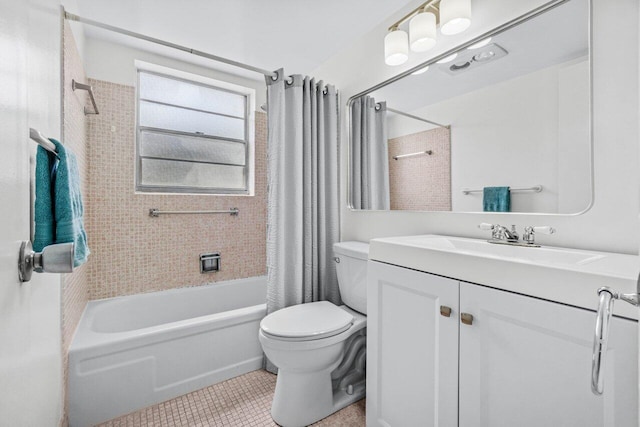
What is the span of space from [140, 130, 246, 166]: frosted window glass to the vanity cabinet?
1.90 m

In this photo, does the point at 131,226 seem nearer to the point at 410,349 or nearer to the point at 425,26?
the point at 410,349

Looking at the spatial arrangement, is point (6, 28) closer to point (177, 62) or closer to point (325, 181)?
point (325, 181)

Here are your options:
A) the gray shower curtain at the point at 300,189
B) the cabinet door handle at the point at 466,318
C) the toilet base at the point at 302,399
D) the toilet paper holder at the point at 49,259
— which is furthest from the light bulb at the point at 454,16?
the toilet base at the point at 302,399

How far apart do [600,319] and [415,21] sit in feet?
5.07

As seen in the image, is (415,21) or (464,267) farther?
(415,21)

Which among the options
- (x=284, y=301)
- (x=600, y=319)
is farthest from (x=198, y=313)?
(x=600, y=319)

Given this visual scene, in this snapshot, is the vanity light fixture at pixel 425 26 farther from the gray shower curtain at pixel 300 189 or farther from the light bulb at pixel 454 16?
the gray shower curtain at pixel 300 189

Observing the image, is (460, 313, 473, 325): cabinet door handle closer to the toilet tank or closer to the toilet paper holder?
the toilet tank

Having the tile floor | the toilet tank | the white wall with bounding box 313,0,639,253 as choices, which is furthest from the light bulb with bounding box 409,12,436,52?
the tile floor

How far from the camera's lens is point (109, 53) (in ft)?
6.75

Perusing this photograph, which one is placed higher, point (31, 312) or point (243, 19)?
point (243, 19)

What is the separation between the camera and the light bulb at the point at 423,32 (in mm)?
1445

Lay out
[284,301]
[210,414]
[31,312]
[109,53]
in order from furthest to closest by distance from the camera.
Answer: [109,53]
[284,301]
[210,414]
[31,312]

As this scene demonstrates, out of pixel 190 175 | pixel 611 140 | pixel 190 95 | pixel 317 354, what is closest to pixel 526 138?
pixel 611 140
